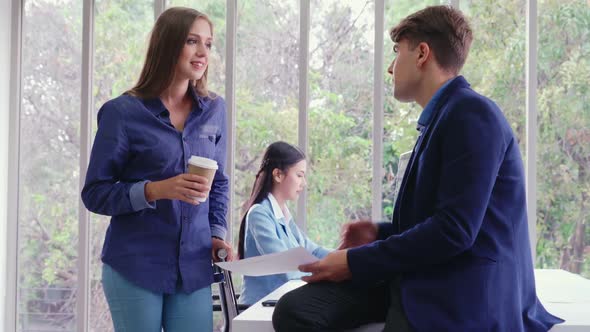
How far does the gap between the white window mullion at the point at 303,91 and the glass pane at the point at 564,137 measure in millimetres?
1251

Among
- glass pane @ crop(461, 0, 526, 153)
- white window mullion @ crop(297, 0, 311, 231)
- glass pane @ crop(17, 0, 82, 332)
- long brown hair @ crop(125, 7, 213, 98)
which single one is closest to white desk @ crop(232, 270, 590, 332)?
long brown hair @ crop(125, 7, 213, 98)

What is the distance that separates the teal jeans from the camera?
79.4 inches

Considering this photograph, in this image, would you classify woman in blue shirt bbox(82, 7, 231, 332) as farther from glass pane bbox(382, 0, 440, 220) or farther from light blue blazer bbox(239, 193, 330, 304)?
glass pane bbox(382, 0, 440, 220)

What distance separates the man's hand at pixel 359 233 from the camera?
1743mm

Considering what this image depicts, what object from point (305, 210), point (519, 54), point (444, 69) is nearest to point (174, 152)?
point (444, 69)

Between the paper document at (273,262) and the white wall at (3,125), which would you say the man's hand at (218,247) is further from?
the white wall at (3,125)

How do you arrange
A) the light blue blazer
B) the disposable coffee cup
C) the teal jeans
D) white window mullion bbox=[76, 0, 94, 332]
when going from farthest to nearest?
1. white window mullion bbox=[76, 0, 94, 332]
2. the light blue blazer
3. the teal jeans
4. the disposable coffee cup

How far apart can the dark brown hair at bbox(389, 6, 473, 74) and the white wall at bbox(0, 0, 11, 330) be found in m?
3.09

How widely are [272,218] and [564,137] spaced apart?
1722mm

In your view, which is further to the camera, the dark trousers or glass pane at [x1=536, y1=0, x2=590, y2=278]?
glass pane at [x1=536, y1=0, x2=590, y2=278]

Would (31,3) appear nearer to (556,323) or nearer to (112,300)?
(112,300)

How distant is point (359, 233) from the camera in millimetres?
1754

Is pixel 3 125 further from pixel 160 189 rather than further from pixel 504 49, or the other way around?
pixel 504 49

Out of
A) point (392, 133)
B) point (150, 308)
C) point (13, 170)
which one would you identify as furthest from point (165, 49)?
point (13, 170)
